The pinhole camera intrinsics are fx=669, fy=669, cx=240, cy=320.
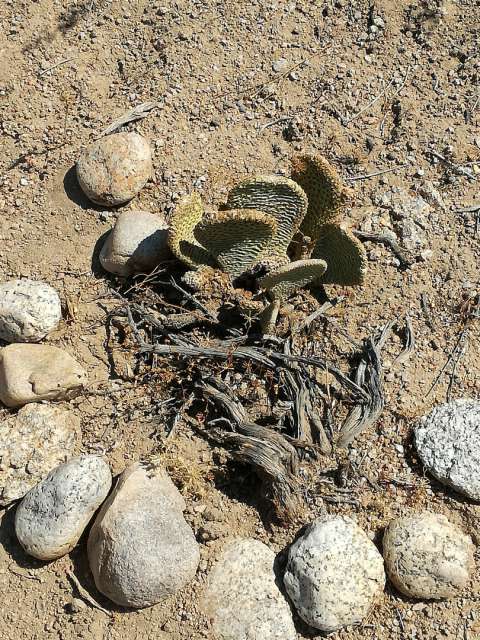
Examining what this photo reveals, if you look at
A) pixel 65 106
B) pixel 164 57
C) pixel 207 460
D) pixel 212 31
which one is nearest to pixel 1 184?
pixel 65 106

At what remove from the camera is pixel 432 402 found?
118 inches

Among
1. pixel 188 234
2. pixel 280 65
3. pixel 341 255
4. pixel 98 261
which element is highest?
pixel 280 65

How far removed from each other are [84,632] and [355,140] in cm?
266

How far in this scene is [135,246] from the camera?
10.2ft

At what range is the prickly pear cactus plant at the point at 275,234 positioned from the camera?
2811mm

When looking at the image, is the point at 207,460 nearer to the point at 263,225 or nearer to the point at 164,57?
the point at 263,225

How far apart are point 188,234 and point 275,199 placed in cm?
42

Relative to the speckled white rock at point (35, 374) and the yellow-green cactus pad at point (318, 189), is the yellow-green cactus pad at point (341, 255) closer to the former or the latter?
the yellow-green cactus pad at point (318, 189)

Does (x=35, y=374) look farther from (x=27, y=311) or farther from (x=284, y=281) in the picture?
(x=284, y=281)

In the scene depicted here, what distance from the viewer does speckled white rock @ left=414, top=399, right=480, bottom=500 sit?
276 centimetres

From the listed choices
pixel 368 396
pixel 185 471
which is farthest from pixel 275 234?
pixel 185 471

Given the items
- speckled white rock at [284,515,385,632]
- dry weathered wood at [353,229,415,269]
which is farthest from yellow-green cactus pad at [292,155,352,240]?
speckled white rock at [284,515,385,632]

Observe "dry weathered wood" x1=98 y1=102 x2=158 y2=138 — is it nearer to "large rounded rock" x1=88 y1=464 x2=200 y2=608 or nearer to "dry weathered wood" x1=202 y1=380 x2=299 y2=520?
"dry weathered wood" x1=202 y1=380 x2=299 y2=520

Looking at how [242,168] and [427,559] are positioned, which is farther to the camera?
[242,168]
